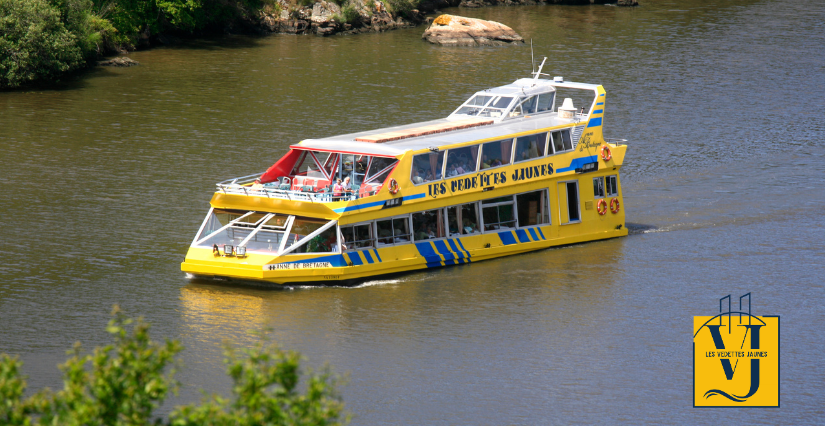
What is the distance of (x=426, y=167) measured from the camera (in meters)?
25.8

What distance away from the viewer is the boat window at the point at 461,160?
26312 millimetres

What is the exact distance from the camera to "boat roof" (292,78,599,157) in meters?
25.6

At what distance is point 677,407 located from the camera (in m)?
18.8

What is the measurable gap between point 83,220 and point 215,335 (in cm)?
1077

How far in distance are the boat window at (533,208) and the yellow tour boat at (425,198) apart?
0.04 m

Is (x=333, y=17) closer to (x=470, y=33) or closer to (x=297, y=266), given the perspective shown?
(x=470, y=33)

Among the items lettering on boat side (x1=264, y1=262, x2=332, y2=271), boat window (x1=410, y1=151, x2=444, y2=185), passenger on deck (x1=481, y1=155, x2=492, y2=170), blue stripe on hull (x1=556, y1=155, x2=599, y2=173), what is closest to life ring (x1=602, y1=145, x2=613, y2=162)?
blue stripe on hull (x1=556, y1=155, x2=599, y2=173)

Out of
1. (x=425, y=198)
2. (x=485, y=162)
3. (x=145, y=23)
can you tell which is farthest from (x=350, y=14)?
(x=425, y=198)

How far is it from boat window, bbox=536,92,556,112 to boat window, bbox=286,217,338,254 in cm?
1027

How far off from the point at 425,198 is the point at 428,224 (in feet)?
3.38

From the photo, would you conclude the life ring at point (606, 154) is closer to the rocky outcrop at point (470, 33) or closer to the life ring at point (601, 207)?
the life ring at point (601, 207)

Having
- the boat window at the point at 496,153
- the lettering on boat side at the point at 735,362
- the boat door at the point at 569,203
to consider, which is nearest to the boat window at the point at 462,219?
the boat window at the point at 496,153

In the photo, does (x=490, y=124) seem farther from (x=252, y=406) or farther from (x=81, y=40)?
(x=81, y=40)

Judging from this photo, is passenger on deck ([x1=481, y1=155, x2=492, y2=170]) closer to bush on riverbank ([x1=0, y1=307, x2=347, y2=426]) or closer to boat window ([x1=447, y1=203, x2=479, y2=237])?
boat window ([x1=447, y1=203, x2=479, y2=237])
